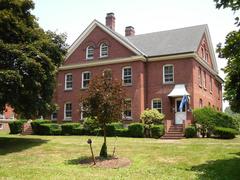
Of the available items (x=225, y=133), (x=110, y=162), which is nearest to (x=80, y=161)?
(x=110, y=162)

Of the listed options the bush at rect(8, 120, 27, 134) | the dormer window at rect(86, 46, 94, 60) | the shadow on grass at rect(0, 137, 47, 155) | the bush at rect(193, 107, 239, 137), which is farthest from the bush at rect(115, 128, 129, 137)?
the dormer window at rect(86, 46, 94, 60)

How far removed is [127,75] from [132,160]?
59.8ft

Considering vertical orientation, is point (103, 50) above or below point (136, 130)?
above

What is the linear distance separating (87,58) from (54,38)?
39.3ft

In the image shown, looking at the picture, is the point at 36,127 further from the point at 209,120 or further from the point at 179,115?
the point at 209,120

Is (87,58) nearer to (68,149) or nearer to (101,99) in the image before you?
(68,149)

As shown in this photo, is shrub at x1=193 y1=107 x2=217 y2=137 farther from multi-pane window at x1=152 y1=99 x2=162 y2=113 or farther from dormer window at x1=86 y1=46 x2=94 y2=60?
dormer window at x1=86 y1=46 x2=94 y2=60

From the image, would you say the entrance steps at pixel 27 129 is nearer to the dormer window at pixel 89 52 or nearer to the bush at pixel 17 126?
the bush at pixel 17 126

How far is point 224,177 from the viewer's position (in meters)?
13.0

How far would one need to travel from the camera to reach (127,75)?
112 ft

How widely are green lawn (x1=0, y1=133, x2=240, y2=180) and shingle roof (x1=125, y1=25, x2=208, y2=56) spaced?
14.1 meters

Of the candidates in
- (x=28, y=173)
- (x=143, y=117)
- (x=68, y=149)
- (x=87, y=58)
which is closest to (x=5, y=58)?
(x=68, y=149)

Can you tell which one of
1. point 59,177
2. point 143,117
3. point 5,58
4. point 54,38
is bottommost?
point 59,177

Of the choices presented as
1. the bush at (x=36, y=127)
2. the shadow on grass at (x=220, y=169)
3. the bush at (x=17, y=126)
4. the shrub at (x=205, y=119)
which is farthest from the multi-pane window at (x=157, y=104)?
the shadow on grass at (x=220, y=169)
